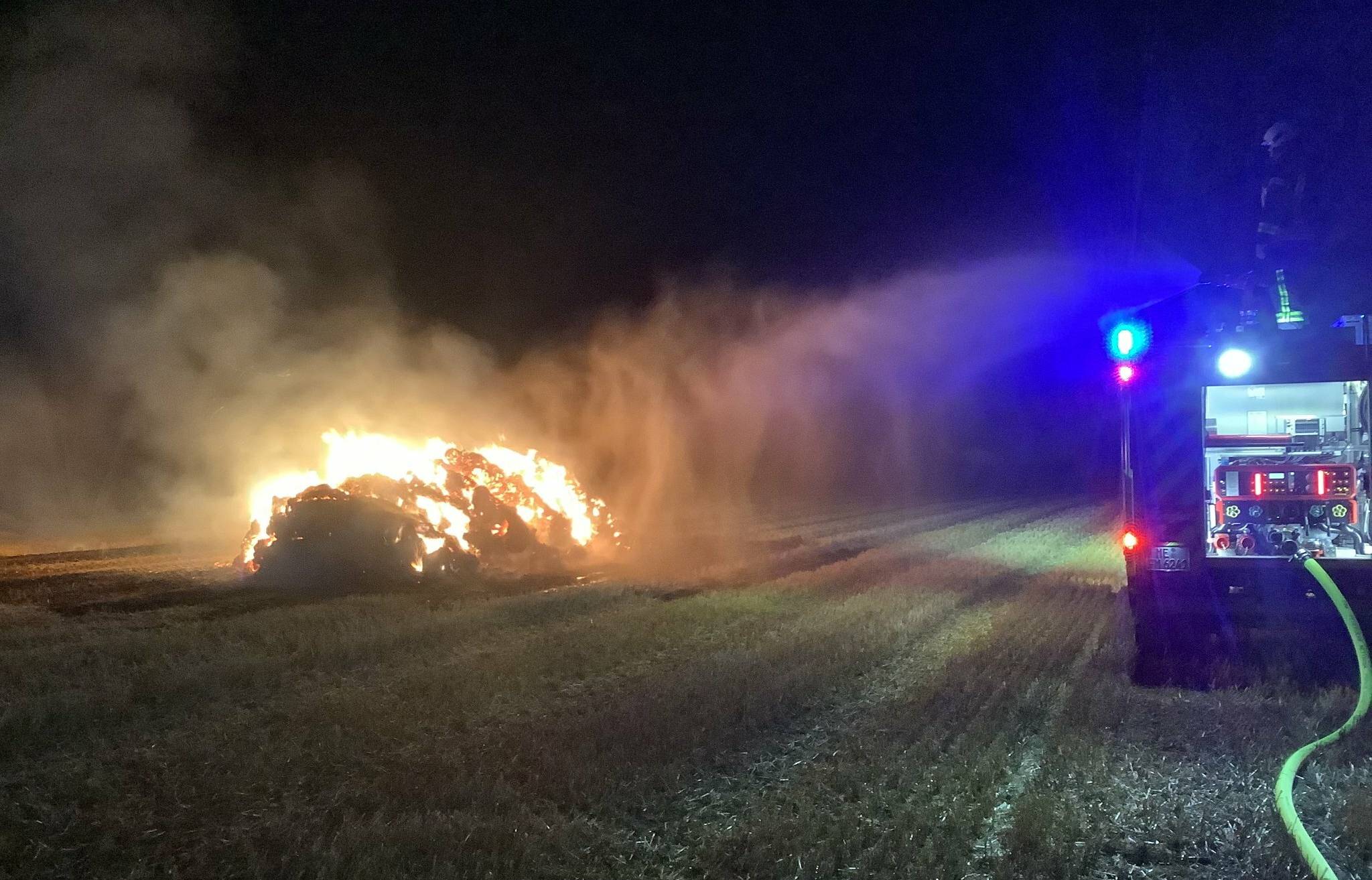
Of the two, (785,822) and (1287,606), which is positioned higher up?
(1287,606)

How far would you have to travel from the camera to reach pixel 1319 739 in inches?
261

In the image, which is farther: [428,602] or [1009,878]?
[428,602]

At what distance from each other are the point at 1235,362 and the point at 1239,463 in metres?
0.96

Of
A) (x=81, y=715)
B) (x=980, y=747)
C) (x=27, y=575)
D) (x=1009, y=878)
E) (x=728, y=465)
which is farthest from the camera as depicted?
(x=728, y=465)

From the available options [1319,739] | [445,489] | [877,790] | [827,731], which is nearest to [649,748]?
[827,731]

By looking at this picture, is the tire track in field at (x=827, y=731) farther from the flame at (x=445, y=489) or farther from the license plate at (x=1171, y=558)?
the flame at (x=445, y=489)

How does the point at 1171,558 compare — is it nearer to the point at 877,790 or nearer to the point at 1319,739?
the point at 1319,739

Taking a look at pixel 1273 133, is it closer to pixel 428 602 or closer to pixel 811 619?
pixel 811 619

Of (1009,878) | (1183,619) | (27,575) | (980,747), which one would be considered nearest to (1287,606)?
(1183,619)

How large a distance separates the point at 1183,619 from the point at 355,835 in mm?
Result: 7116

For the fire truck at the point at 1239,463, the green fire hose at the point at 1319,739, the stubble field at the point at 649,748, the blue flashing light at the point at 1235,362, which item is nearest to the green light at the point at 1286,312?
the fire truck at the point at 1239,463

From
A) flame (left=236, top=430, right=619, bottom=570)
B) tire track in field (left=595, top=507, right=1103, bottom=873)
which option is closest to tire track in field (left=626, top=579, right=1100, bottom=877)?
tire track in field (left=595, top=507, right=1103, bottom=873)

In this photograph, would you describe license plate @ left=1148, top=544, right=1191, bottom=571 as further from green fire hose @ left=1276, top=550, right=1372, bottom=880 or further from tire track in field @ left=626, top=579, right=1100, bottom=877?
tire track in field @ left=626, top=579, right=1100, bottom=877

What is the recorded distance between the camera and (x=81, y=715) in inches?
307
